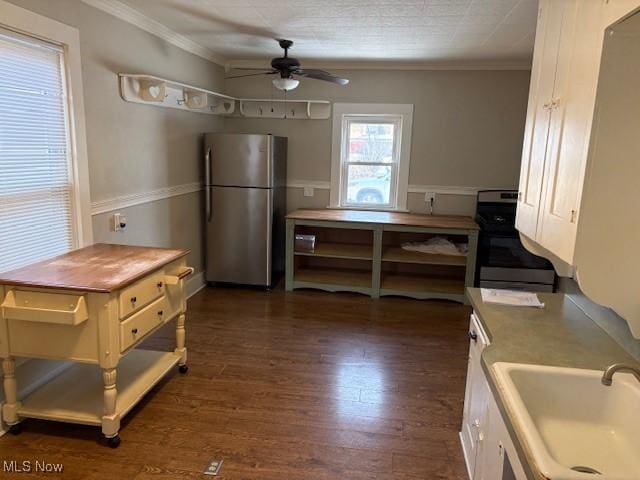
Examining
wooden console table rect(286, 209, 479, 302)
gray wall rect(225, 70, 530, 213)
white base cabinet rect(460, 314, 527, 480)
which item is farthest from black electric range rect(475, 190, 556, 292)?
white base cabinet rect(460, 314, 527, 480)

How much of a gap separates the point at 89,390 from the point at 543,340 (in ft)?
7.26

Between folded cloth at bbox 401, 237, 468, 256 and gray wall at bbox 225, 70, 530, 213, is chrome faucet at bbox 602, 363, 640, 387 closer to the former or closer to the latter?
folded cloth at bbox 401, 237, 468, 256

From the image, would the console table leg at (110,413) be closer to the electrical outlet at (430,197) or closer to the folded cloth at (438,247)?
the folded cloth at (438,247)

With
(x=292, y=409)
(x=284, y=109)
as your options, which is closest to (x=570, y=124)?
(x=292, y=409)

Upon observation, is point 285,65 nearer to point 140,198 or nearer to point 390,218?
point 140,198

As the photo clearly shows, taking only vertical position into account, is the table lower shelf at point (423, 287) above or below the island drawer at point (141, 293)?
below

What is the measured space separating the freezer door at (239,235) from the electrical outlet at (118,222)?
1.35 meters

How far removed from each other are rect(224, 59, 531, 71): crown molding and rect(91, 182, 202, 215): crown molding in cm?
144

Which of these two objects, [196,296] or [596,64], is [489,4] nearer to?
[596,64]

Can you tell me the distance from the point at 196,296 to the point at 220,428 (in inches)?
86.6

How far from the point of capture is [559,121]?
5.07 ft

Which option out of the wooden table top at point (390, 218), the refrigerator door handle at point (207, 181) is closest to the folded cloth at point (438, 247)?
the wooden table top at point (390, 218)

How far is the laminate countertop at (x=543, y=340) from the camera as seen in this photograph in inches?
62.0

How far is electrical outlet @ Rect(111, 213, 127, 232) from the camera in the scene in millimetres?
3164
